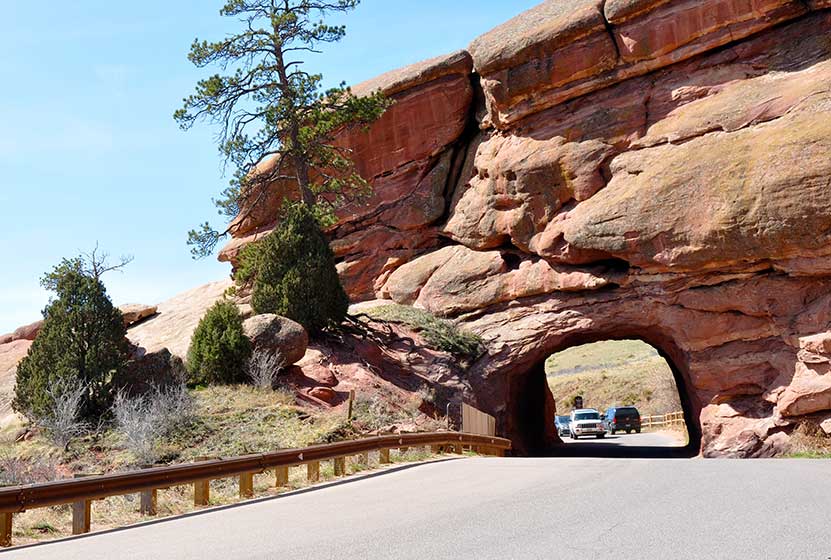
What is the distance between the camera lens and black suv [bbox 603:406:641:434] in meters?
50.4

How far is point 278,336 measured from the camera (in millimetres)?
23453

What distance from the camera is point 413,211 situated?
113 ft

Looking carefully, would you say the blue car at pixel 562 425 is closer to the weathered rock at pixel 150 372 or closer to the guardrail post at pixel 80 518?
the weathered rock at pixel 150 372

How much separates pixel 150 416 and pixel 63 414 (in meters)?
1.84

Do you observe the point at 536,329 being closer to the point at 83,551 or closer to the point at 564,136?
the point at 564,136

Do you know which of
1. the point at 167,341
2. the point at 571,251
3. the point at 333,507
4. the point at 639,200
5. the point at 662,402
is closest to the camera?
the point at 333,507

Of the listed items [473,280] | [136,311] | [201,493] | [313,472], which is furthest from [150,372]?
[136,311]

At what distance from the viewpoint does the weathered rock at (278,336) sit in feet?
76.2

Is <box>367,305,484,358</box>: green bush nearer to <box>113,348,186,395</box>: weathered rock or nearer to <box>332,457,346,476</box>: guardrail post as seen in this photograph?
<box>113,348,186,395</box>: weathered rock

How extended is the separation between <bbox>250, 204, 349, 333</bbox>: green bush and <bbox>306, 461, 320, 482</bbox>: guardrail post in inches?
463

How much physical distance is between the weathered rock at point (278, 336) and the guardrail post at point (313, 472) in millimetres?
9385

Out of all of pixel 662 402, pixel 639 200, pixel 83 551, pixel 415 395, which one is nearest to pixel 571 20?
pixel 639 200

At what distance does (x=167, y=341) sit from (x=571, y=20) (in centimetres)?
2039

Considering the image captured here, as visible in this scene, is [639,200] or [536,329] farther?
[536,329]
